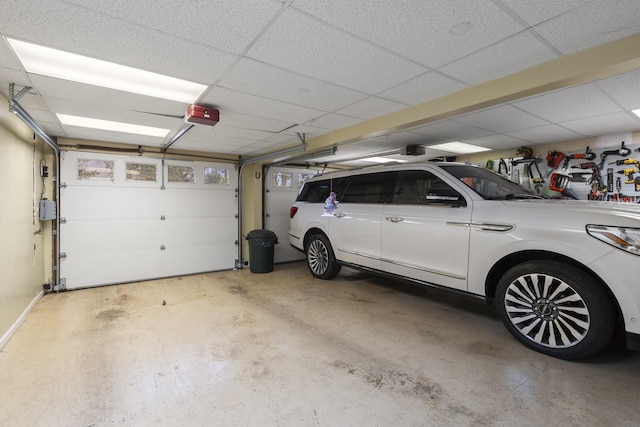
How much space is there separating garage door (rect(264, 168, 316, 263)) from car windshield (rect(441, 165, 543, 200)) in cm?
415

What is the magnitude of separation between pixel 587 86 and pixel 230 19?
3.04 meters

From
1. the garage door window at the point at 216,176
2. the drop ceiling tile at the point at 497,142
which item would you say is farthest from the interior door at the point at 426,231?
the garage door window at the point at 216,176

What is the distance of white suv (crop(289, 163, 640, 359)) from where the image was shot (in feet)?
7.49

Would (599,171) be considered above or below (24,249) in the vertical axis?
above

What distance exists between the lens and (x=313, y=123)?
12.8ft

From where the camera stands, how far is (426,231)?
339cm

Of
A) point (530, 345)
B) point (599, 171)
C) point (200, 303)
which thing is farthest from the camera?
point (599, 171)

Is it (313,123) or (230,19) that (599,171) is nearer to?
(313,123)

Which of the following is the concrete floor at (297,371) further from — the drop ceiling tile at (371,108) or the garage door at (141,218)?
the drop ceiling tile at (371,108)

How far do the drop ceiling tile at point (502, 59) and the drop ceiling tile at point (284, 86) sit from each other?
2.89 feet

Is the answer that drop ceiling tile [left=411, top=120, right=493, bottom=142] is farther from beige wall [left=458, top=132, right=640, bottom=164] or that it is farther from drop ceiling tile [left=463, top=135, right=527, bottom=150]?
beige wall [left=458, top=132, right=640, bottom=164]

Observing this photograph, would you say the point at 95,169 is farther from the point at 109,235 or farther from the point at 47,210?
the point at 109,235

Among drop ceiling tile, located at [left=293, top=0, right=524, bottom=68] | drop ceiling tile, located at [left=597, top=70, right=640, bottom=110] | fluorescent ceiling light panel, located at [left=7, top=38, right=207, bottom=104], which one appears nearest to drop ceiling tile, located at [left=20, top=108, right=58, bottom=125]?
fluorescent ceiling light panel, located at [left=7, top=38, right=207, bottom=104]

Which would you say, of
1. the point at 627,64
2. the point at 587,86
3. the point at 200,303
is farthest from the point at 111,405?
the point at 587,86
